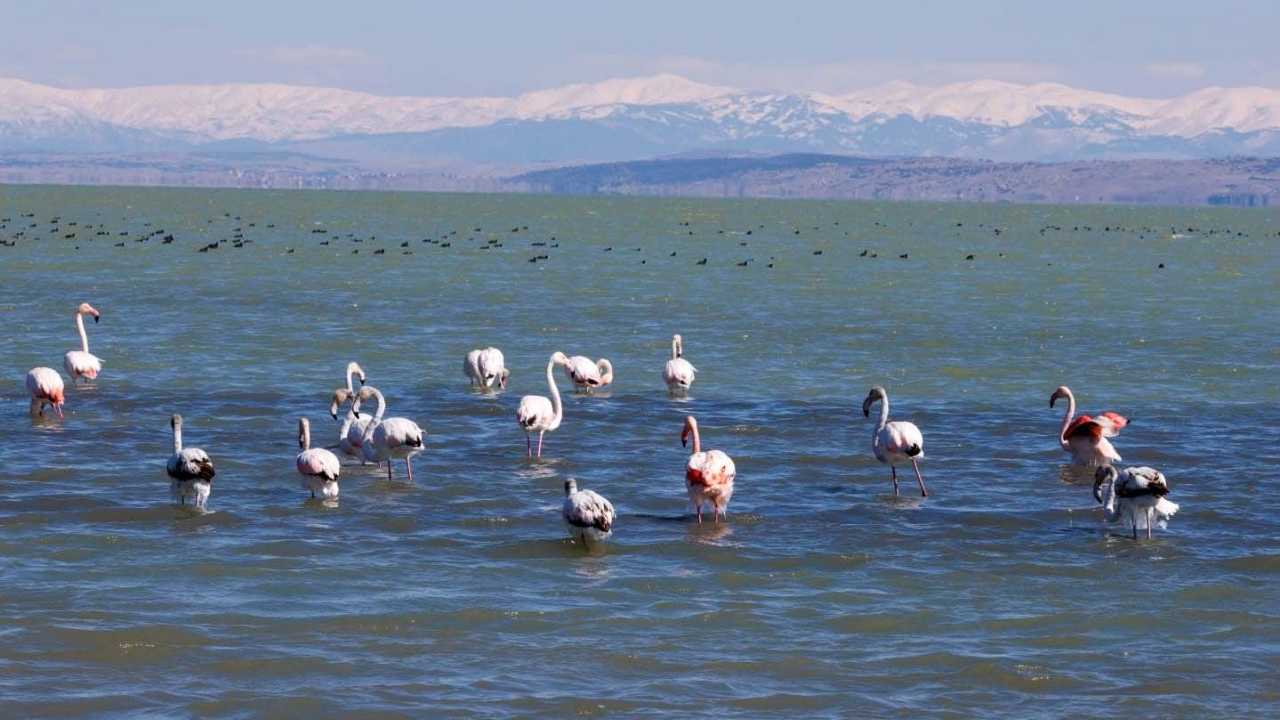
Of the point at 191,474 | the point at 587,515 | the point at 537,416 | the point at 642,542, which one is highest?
the point at 537,416

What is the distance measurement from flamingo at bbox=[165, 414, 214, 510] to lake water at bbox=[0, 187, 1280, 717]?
0.34 m

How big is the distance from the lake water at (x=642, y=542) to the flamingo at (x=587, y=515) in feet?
1.04

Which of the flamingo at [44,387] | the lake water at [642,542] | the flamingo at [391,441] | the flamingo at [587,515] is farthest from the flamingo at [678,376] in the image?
the flamingo at [587,515]

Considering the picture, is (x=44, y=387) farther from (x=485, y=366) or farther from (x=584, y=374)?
(x=584, y=374)

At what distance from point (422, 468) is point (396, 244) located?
95934 mm

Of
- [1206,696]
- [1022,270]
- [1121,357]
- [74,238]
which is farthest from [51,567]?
[74,238]

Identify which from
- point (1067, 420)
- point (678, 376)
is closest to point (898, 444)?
point (1067, 420)

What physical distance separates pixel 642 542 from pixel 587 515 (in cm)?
152

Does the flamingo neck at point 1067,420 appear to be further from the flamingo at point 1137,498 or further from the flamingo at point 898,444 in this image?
the flamingo at point 1137,498

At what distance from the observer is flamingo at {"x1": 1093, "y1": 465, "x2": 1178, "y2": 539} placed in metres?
24.0

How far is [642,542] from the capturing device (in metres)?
24.3

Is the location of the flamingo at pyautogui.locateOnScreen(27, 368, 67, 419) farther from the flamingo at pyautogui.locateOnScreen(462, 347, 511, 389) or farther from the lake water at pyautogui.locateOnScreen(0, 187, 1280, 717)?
the flamingo at pyautogui.locateOnScreen(462, 347, 511, 389)

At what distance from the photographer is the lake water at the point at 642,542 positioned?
18375 mm

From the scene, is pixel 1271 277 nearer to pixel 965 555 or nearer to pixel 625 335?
pixel 625 335
